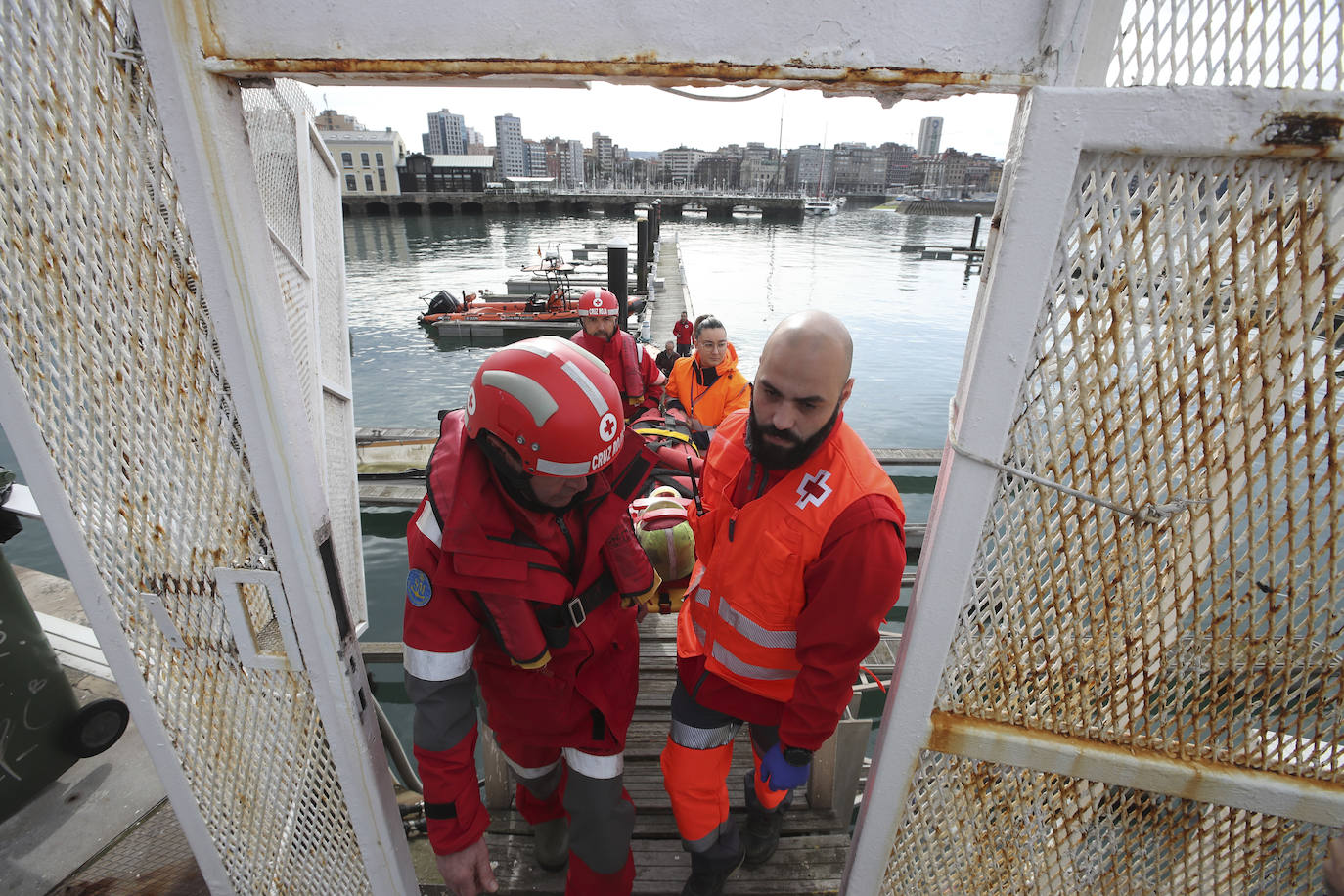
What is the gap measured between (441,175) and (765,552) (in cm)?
6768

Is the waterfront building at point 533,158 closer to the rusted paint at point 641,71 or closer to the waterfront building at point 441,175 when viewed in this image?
the waterfront building at point 441,175

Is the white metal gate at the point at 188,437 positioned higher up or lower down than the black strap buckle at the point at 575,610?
higher up

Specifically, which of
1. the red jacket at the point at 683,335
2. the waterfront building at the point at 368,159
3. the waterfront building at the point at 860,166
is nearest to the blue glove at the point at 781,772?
the red jacket at the point at 683,335

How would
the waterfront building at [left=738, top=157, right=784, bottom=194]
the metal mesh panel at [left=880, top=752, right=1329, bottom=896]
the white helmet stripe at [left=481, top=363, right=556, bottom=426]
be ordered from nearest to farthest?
the metal mesh panel at [left=880, top=752, right=1329, bottom=896]
the white helmet stripe at [left=481, top=363, right=556, bottom=426]
the waterfront building at [left=738, top=157, right=784, bottom=194]

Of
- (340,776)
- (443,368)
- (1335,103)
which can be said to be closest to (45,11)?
(340,776)

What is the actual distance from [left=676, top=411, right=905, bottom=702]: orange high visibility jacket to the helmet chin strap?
0.68 meters

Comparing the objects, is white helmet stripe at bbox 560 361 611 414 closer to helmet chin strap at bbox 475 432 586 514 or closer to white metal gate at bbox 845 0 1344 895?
helmet chin strap at bbox 475 432 586 514

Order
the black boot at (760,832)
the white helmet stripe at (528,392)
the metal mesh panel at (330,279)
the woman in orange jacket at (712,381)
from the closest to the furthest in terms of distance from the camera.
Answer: the white helmet stripe at (528,392) → the metal mesh panel at (330,279) → the black boot at (760,832) → the woman in orange jacket at (712,381)

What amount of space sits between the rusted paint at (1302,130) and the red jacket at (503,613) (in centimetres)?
157

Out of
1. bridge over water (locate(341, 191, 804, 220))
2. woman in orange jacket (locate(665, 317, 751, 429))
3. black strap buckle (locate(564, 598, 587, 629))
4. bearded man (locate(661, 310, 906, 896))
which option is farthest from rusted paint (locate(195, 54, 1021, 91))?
bridge over water (locate(341, 191, 804, 220))

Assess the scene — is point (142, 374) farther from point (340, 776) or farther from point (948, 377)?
point (948, 377)

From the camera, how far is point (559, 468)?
1697 mm

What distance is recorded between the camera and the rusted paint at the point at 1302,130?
2.95ft

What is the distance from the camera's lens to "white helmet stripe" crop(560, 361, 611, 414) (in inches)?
67.7
